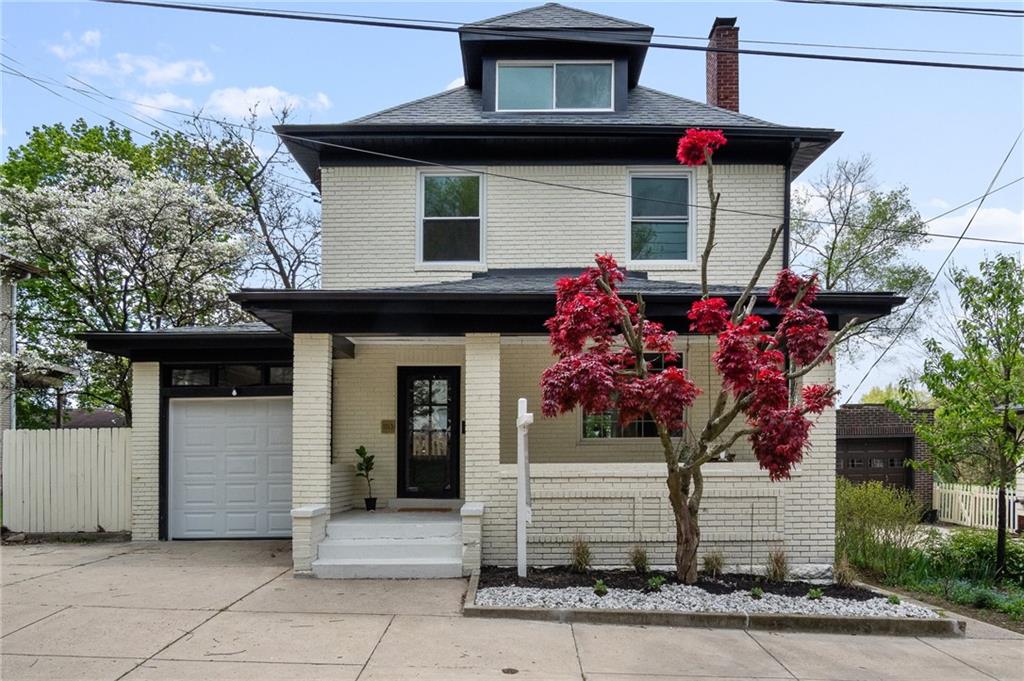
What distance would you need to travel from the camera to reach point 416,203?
1232 cm

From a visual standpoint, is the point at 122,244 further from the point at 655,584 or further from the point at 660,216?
the point at 655,584

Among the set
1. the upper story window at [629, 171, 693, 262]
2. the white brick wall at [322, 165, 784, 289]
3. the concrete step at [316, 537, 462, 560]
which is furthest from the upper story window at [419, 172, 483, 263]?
the concrete step at [316, 537, 462, 560]

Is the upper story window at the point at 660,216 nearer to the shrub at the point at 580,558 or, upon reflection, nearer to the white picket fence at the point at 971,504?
the shrub at the point at 580,558

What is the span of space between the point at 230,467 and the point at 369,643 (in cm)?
662

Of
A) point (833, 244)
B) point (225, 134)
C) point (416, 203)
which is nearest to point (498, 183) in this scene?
point (416, 203)

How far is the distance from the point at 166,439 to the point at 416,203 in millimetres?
5256

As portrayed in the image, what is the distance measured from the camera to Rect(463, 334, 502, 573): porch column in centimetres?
985

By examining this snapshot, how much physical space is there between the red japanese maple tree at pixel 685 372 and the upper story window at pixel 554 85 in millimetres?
4972

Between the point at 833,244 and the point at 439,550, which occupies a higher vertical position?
the point at 833,244

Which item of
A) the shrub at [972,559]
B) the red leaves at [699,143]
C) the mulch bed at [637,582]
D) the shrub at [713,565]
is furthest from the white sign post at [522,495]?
the shrub at [972,559]

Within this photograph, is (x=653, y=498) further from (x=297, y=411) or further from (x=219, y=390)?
(x=219, y=390)

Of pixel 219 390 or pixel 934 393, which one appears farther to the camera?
pixel 219 390

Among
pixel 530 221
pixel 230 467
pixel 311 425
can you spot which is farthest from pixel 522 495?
pixel 230 467

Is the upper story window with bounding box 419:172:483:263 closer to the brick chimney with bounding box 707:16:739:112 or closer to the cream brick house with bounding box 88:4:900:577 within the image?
the cream brick house with bounding box 88:4:900:577
